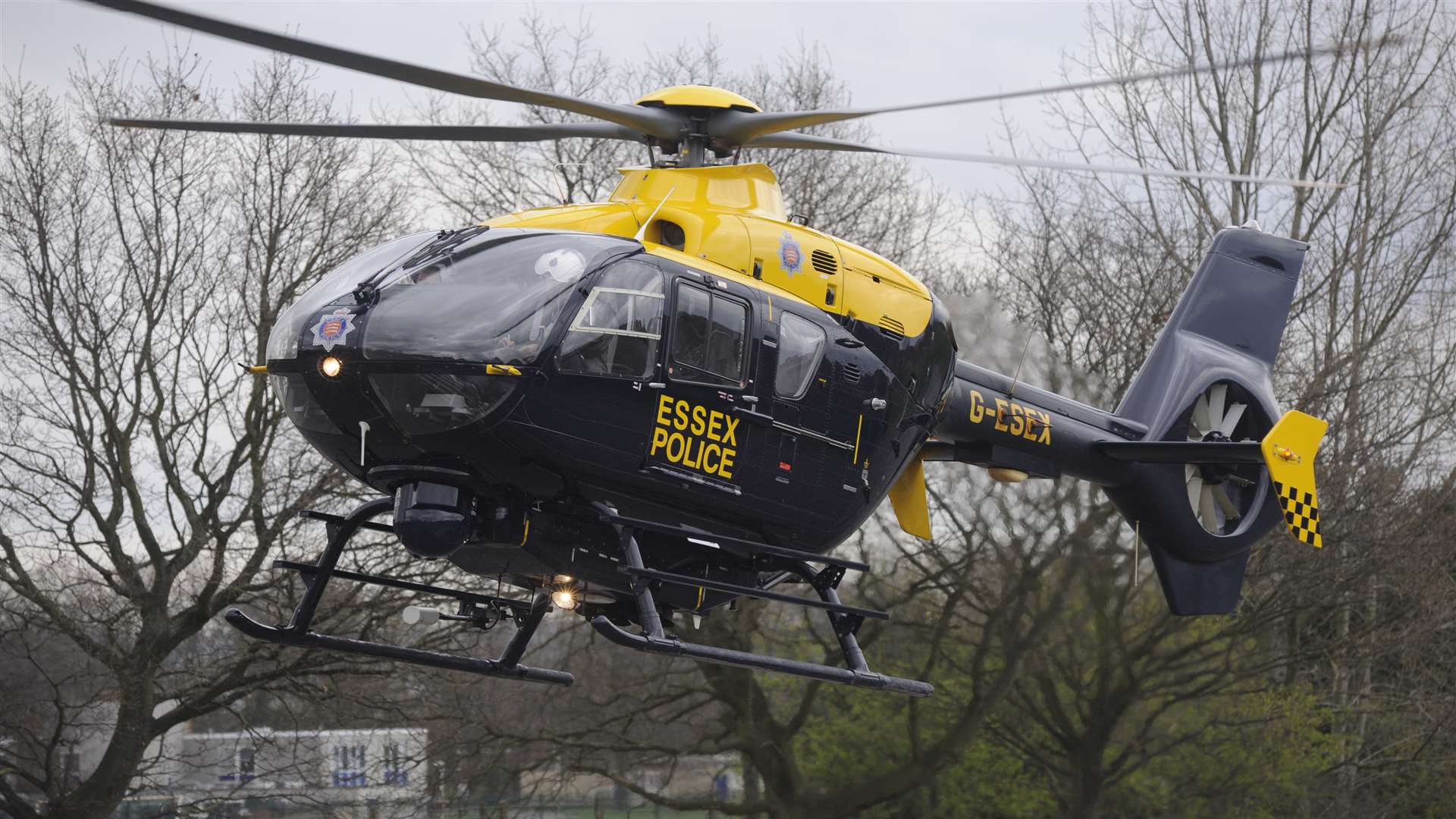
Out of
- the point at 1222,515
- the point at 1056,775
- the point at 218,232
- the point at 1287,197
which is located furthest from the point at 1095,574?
the point at 218,232

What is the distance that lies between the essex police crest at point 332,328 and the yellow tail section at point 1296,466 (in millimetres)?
7625

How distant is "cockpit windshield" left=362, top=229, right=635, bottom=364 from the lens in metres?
7.97

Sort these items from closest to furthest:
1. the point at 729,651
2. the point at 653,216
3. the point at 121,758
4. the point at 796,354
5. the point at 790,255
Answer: the point at 729,651
the point at 796,354
the point at 653,216
the point at 790,255
the point at 121,758

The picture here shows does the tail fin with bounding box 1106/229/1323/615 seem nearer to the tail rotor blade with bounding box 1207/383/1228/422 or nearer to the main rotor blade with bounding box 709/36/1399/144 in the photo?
the tail rotor blade with bounding box 1207/383/1228/422

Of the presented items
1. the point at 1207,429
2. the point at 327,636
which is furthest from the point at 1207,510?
the point at 327,636

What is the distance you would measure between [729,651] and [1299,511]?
223 inches

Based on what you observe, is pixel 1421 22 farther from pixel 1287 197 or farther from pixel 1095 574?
pixel 1095 574

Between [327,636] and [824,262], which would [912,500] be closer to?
[824,262]

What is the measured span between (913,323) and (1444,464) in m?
16.1

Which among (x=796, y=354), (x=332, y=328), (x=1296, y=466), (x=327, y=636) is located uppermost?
(x=1296, y=466)

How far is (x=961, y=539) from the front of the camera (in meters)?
19.8

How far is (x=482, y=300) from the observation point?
812 centimetres

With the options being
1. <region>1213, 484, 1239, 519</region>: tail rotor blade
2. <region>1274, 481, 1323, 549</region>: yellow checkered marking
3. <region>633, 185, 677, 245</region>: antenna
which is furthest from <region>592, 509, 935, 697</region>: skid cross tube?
<region>1213, 484, 1239, 519</region>: tail rotor blade

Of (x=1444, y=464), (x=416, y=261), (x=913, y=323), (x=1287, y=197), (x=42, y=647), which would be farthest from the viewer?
(x=1287, y=197)
